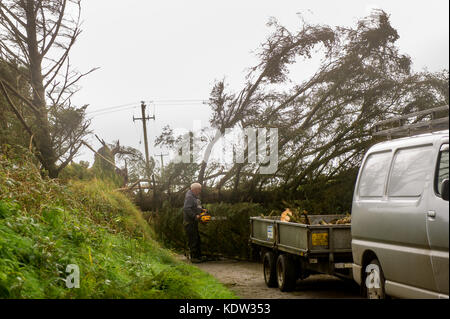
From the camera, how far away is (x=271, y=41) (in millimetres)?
16438

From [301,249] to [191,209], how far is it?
289 inches

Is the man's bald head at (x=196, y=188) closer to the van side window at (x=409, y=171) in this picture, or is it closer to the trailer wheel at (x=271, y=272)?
the trailer wheel at (x=271, y=272)

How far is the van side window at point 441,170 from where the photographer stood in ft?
19.5

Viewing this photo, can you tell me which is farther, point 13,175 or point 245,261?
point 245,261

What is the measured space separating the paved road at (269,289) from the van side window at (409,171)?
152 inches

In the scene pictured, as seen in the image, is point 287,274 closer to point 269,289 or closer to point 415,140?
point 269,289

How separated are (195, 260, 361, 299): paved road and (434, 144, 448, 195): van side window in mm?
4636

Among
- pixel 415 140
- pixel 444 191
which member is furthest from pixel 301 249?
pixel 444 191

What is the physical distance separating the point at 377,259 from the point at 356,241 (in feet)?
1.82

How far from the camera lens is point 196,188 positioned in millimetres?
16844

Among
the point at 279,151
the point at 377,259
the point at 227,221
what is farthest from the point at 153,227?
the point at 377,259

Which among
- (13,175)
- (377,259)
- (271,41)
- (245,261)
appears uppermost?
(271,41)
